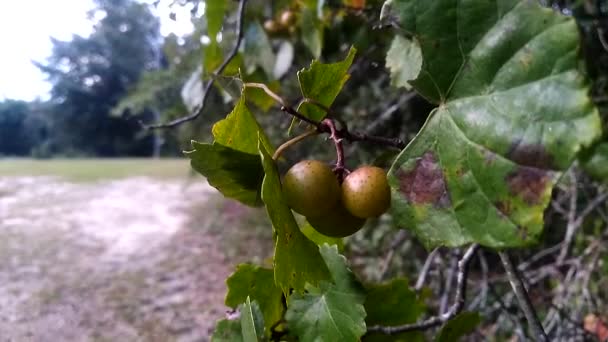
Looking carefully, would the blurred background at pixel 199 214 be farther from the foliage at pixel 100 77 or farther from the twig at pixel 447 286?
the foliage at pixel 100 77

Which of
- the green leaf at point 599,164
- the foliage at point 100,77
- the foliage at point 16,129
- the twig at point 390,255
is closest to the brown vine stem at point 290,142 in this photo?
the green leaf at point 599,164

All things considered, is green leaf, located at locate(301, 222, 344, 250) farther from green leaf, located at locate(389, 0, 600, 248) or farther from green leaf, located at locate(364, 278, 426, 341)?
green leaf, located at locate(389, 0, 600, 248)

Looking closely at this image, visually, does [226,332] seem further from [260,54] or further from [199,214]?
[199,214]

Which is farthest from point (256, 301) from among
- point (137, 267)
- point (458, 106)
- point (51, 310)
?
point (137, 267)

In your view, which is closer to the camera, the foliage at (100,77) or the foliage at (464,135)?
the foliage at (464,135)

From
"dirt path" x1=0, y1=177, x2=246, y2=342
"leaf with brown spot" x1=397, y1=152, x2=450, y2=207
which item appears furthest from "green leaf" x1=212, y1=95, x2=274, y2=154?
"dirt path" x1=0, y1=177, x2=246, y2=342

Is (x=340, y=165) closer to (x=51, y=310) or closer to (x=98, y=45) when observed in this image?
(x=51, y=310)

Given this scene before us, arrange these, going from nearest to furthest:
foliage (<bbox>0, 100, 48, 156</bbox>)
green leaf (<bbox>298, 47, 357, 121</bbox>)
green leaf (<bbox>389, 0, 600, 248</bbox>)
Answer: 1. green leaf (<bbox>389, 0, 600, 248</bbox>)
2. green leaf (<bbox>298, 47, 357, 121</bbox>)
3. foliage (<bbox>0, 100, 48, 156</bbox>)
